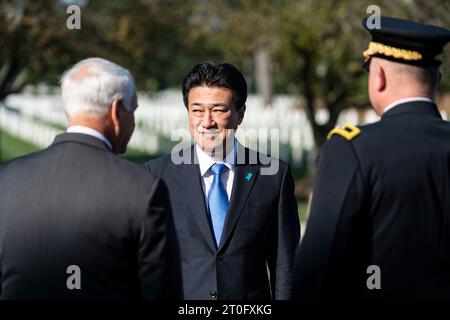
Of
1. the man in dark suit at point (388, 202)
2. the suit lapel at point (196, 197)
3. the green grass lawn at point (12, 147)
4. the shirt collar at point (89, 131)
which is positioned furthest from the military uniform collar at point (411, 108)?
the green grass lawn at point (12, 147)

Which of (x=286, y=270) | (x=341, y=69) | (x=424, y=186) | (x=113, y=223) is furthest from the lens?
(x=341, y=69)

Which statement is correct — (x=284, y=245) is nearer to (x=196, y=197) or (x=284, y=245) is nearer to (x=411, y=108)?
(x=196, y=197)

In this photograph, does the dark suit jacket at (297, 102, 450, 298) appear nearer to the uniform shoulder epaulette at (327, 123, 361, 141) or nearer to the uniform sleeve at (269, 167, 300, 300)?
the uniform shoulder epaulette at (327, 123, 361, 141)

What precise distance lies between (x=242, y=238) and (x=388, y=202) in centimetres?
141

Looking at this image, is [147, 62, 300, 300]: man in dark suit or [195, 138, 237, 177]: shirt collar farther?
[195, 138, 237, 177]: shirt collar

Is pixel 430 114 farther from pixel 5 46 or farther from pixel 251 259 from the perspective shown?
pixel 5 46

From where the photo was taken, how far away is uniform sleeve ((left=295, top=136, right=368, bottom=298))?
11.3 ft

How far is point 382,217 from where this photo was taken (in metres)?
3.46

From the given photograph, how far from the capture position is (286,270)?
4.73 m

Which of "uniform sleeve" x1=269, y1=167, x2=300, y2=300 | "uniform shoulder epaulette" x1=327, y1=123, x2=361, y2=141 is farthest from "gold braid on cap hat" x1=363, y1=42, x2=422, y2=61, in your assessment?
"uniform sleeve" x1=269, y1=167, x2=300, y2=300

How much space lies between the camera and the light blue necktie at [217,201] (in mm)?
4840

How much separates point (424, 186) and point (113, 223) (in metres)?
1.17

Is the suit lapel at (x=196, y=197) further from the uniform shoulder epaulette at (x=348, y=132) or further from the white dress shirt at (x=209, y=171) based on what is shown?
the uniform shoulder epaulette at (x=348, y=132)
